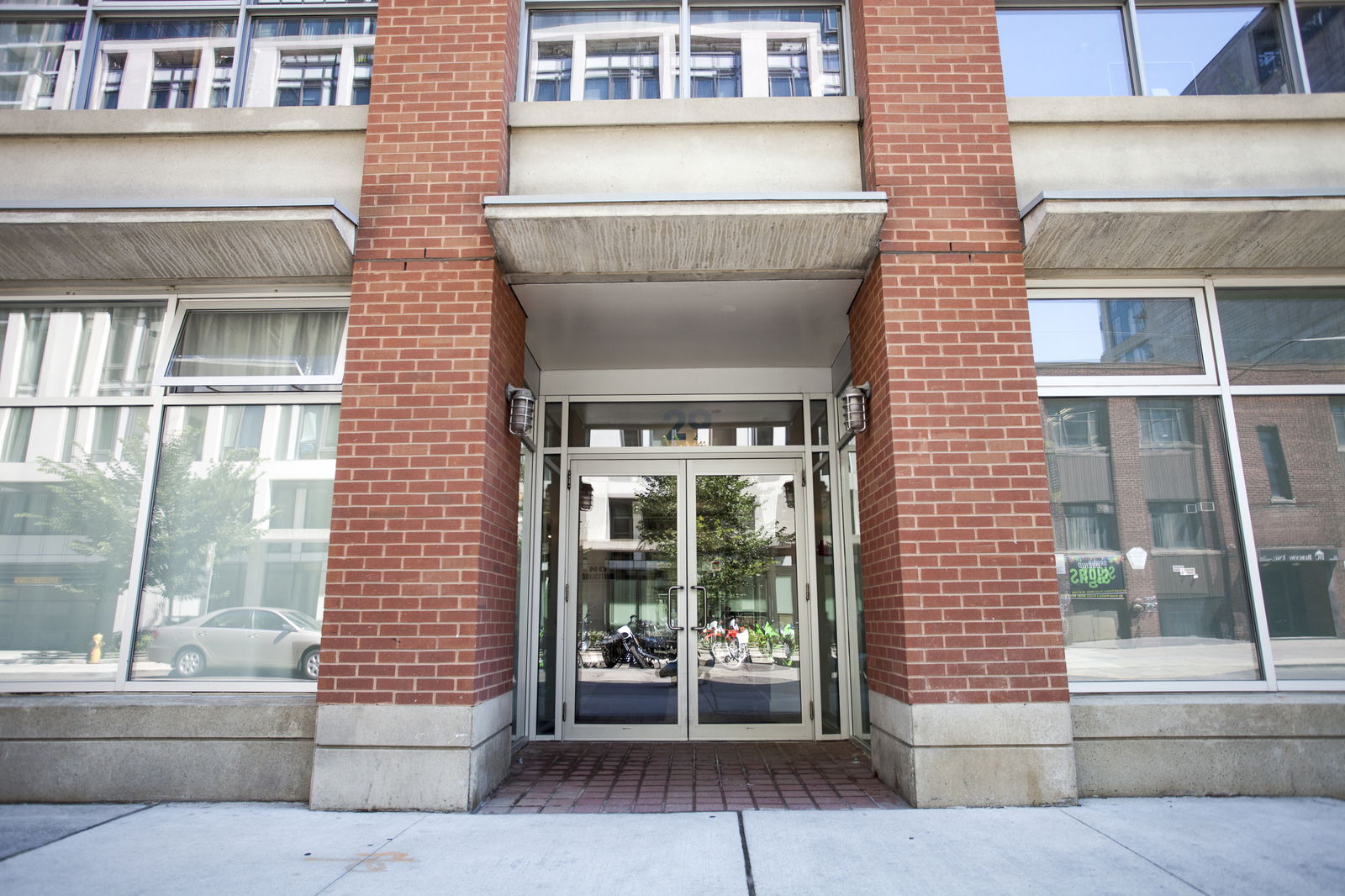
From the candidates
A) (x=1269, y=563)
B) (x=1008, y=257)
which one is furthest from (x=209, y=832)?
(x=1269, y=563)

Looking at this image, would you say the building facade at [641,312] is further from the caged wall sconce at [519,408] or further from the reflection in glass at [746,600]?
the reflection in glass at [746,600]

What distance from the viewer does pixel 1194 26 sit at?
18.0ft

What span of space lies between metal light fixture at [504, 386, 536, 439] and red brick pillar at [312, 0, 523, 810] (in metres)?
0.07

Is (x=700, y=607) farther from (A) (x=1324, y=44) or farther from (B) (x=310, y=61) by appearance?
(A) (x=1324, y=44)

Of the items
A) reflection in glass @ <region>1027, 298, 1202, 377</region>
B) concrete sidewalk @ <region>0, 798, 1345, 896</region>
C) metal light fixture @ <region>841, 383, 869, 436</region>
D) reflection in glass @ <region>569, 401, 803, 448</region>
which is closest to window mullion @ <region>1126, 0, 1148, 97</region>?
reflection in glass @ <region>1027, 298, 1202, 377</region>

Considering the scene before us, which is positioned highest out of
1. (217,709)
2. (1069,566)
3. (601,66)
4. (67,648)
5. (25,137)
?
(601,66)

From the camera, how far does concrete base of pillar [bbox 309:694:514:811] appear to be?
172 inches

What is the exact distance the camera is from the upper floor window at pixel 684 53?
18.0 ft

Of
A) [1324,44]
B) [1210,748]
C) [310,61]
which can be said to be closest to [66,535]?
[310,61]

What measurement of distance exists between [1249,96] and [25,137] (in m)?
8.04

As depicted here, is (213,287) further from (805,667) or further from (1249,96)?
(1249,96)

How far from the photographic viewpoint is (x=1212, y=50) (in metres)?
5.43

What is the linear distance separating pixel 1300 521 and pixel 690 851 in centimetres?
430

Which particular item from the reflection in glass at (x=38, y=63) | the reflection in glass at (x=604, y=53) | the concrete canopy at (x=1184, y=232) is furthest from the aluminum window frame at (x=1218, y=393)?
the reflection in glass at (x=38, y=63)
